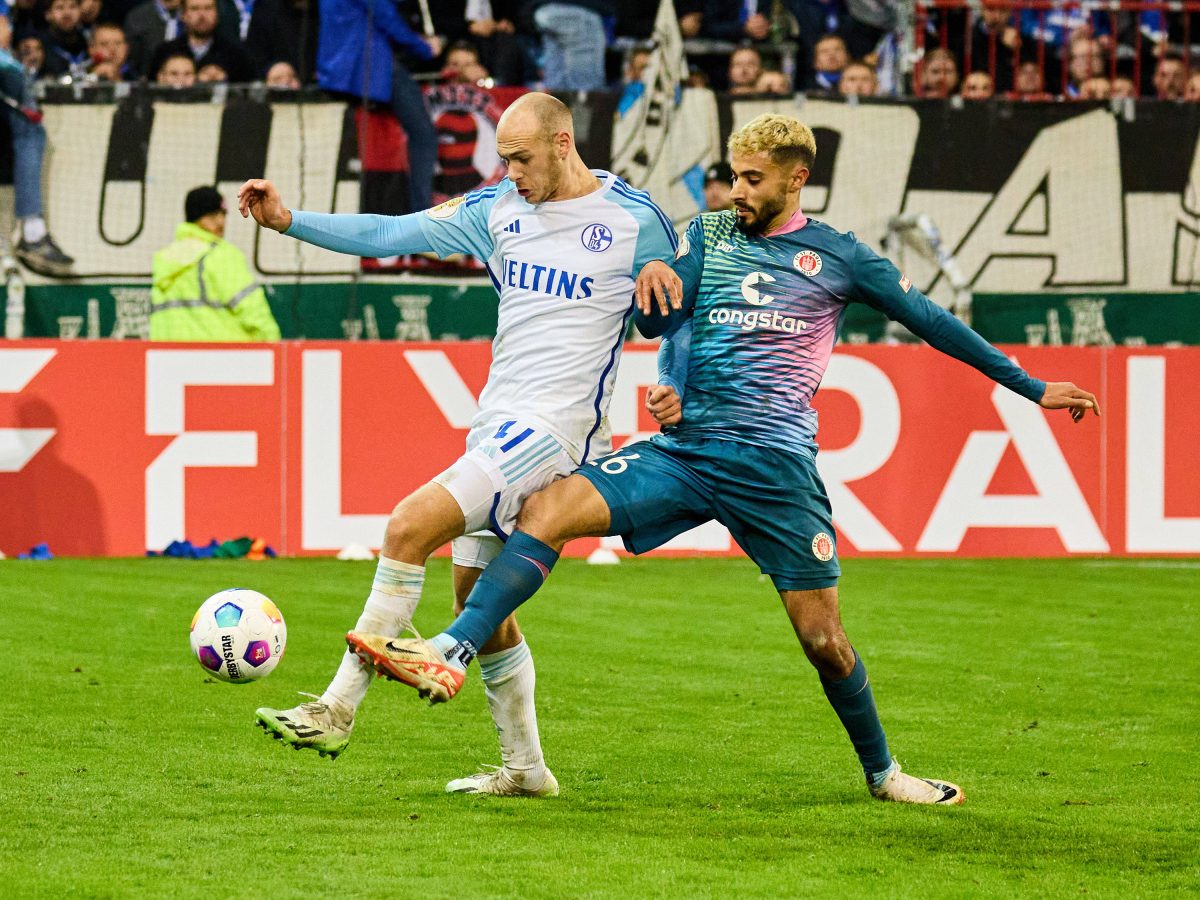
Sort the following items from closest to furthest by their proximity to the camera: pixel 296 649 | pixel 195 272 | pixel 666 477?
pixel 666 477 → pixel 296 649 → pixel 195 272

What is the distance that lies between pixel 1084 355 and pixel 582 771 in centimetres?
812

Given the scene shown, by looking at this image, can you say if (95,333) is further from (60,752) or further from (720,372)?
(720,372)

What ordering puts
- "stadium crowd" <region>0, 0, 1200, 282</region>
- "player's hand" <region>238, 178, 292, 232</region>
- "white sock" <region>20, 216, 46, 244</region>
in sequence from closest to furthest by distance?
"player's hand" <region>238, 178, 292, 232</region> < "white sock" <region>20, 216, 46, 244</region> < "stadium crowd" <region>0, 0, 1200, 282</region>

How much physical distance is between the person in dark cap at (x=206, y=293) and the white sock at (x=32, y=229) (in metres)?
1.78

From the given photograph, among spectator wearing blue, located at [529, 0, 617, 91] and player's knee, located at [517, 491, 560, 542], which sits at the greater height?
spectator wearing blue, located at [529, 0, 617, 91]

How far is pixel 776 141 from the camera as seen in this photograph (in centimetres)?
539

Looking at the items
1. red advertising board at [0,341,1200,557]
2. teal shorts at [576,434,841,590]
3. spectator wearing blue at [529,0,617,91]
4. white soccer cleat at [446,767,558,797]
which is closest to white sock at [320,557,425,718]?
teal shorts at [576,434,841,590]

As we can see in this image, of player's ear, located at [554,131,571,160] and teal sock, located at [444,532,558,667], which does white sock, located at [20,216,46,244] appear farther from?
teal sock, located at [444,532,558,667]

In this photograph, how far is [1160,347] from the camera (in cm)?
1323

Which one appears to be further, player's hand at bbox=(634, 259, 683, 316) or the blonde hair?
the blonde hair

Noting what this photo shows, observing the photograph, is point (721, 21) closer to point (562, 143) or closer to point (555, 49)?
point (555, 49)

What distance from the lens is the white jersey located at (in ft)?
17.6

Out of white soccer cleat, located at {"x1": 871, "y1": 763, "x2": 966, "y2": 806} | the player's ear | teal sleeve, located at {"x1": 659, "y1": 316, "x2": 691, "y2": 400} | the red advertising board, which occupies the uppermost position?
the player's ear

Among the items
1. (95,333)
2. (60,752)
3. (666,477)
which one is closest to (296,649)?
(60,752)
